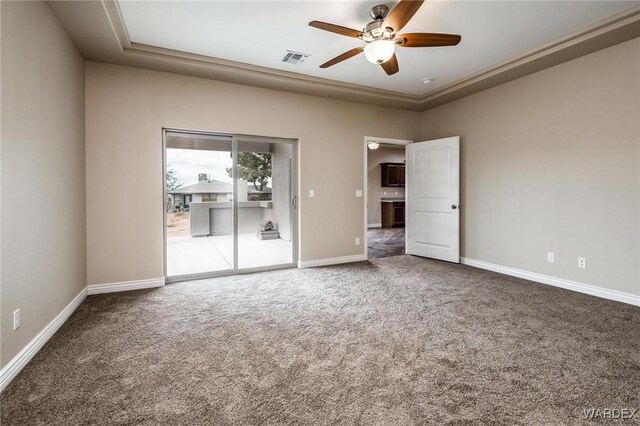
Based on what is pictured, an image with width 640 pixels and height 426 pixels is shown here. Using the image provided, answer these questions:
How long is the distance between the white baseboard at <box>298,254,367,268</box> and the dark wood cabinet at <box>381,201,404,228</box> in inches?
178

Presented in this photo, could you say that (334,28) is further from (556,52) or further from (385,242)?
(385,242)

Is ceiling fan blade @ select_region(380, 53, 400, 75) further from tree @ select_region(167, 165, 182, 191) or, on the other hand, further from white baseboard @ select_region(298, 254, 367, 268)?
tree @ select_region(167, 165, 182, 191)

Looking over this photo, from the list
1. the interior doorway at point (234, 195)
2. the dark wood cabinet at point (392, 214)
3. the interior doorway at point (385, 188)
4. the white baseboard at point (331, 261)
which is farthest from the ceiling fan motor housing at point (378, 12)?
the dark wood cabinet at point (392, 214)

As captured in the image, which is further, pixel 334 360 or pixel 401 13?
pixel 401 13

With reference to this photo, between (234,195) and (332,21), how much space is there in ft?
8.11

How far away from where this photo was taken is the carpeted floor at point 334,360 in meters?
1.58

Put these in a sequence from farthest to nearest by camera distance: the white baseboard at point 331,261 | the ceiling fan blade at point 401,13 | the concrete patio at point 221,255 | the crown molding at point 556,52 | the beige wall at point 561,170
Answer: the white baseboard at point 331,261, the concrete patio at point 221,255, the beige wall at point 561,170, the crown molding at point 556,52, the ceiling fan blade at point 401,13

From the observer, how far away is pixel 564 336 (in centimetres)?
238

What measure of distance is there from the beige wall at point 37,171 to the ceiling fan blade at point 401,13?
2.53 m

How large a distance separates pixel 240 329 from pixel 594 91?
4414 mm

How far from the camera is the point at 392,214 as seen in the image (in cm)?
942

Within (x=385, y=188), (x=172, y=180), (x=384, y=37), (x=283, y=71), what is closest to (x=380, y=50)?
(x=384, y=37)

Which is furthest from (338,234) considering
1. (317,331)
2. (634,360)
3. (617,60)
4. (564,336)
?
(617,60)

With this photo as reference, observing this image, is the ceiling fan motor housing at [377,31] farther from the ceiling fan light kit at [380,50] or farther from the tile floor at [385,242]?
the tile floor at [385,242]
